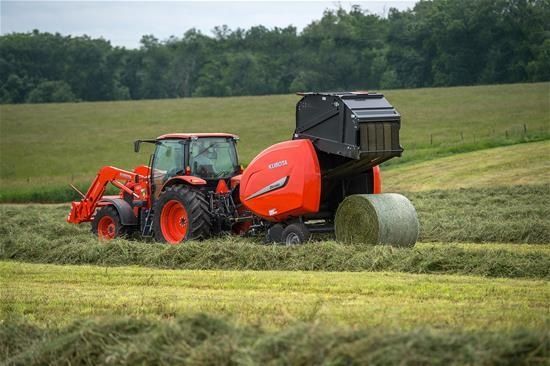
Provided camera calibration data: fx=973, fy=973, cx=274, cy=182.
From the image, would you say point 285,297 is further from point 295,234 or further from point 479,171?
point 479,171

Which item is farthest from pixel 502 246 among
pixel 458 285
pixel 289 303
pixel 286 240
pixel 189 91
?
pixel 189 91

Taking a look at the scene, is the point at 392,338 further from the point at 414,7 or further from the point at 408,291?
the point at 414,7

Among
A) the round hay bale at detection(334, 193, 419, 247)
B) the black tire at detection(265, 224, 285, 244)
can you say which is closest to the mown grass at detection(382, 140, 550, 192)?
the black tire at detection(265, 224, 285, 244)

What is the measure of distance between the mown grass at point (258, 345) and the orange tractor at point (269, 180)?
7.13 metres

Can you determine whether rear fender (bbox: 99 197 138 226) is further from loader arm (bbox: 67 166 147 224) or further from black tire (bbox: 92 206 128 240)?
loader arm (bbox: 67 166 147 224)

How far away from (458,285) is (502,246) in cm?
457

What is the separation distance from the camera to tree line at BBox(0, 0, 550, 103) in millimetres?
63344

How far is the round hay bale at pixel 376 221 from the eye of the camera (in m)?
14.3

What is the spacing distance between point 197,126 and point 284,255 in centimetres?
3785

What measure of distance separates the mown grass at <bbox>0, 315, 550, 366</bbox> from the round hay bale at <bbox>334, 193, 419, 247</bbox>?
21.6 feet

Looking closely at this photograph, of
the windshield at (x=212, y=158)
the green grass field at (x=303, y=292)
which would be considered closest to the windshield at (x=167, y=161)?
the windshield at (x=212, y=158)

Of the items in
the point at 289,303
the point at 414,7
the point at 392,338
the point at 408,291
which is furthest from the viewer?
the point at 414,7

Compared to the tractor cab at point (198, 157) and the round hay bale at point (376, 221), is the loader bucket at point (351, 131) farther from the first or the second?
the tractor cab at point (198, 157)

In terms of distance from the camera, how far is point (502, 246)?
1563cm
